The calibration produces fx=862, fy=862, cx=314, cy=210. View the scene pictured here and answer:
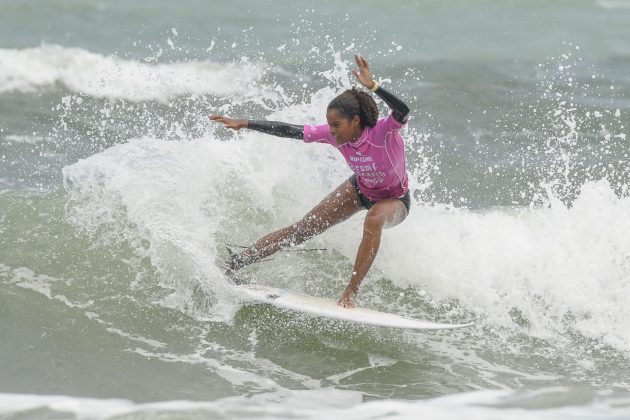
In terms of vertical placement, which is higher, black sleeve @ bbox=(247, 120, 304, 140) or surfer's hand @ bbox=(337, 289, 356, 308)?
black sleeve @ bbox=(247, 120, 304, 140)

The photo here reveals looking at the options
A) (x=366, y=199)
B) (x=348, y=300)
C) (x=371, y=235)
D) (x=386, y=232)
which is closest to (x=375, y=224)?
(x=371, y=235)

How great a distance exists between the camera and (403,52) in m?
13.4

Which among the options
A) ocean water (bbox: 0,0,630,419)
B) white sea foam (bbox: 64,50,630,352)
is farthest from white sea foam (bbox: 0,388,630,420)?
white sea foam (bbox: 64,50,630,352)

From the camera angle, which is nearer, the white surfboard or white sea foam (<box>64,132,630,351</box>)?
the white surfboard

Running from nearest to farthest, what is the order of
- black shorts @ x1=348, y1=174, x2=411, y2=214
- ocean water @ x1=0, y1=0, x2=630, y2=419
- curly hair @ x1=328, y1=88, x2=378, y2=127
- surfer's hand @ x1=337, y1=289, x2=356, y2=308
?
ocean water @ x1=0, y1=0, x2=630, y2=419, curly hair @ x1=328, y1=88, x2=378, y2=127, surfer's hand @ x1=337, y1=289, x2=356, y2=308, black shorts @ x1=348, y1=174, x2=411, y2=214

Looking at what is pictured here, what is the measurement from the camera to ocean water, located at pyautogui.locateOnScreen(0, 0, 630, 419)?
5184 millimetres

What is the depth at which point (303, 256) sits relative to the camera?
713cm

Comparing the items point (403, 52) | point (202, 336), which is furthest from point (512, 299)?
point (403, 52)

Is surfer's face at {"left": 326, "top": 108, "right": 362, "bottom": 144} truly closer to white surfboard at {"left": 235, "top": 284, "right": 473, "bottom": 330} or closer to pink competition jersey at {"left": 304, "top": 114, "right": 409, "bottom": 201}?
pink competition jersey at {"left": 304, "top": 114, "right": 409, "bottom": 201}

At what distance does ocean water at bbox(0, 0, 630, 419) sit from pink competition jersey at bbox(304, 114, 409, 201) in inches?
38.7

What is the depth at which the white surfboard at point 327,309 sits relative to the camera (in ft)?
19.0

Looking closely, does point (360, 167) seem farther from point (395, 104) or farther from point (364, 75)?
point (364, 75)

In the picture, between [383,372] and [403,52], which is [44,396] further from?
[403,52]

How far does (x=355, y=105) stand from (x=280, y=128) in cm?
Answer: 67
